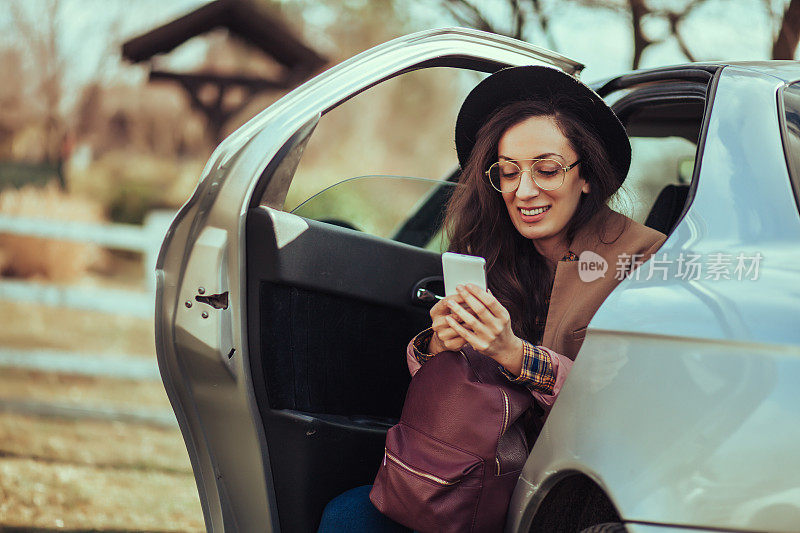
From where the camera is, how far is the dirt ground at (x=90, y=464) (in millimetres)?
3527

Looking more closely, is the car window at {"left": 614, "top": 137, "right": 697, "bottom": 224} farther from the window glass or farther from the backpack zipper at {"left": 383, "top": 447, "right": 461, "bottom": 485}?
the window glass

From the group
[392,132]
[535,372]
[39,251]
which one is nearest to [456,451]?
[535,372]

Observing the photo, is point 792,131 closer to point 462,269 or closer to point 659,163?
point 462,269

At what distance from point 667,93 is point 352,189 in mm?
998

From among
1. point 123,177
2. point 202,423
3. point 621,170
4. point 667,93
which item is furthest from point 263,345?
point 123,177

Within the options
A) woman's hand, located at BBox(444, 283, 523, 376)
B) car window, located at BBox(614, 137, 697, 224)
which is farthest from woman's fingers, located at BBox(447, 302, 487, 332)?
car window, located at BBox(614, 137, 697, 224)

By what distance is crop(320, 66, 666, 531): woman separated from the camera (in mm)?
1792

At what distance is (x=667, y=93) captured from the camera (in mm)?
2309

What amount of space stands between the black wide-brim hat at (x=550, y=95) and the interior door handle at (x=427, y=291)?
0.51 m

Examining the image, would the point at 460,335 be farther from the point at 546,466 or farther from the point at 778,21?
the point at 778,21

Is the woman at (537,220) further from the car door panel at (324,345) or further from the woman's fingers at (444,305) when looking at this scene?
the car door panel at (324,345)

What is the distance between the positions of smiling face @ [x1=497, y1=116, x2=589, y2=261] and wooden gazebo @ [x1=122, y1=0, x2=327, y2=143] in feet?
28.8

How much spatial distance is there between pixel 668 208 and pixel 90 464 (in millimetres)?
3474

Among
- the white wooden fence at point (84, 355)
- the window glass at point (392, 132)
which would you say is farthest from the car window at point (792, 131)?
the window glass at point (392, 132)
